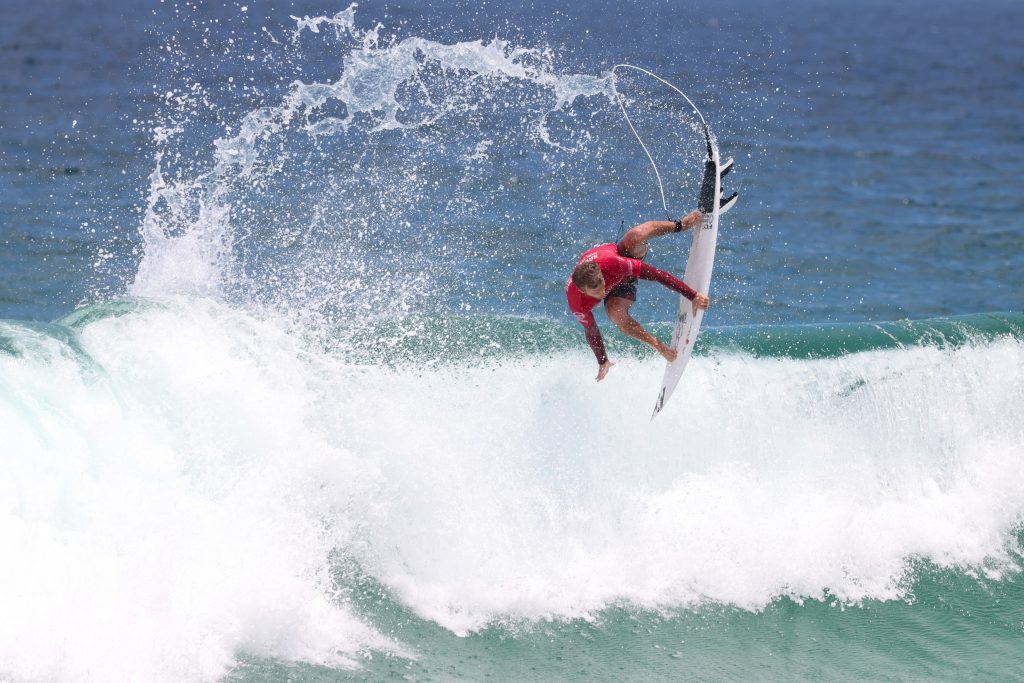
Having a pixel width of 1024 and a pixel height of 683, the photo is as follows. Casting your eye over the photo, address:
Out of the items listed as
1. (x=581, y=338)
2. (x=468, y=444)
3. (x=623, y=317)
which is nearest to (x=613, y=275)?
(x=623, y=317)

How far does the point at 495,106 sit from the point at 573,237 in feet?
31.0

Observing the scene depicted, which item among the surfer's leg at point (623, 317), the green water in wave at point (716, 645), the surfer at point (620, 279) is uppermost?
the surfer at point (620, 279)

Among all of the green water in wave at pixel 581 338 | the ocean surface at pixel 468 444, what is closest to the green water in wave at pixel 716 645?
the ocean surface at pixel 468 444

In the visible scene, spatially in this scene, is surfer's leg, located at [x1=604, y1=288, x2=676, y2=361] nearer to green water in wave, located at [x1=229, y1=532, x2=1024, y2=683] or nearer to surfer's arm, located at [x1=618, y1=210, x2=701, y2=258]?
surfer's arm, located at [x1=618, y1=210, x2=701, y2=258]

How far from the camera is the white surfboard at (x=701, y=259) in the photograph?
28.0 ft

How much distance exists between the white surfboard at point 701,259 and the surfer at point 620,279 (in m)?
0.35

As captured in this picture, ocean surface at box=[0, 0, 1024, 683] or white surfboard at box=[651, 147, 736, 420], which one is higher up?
white surfboard at box=[651, 147, 736, 420]

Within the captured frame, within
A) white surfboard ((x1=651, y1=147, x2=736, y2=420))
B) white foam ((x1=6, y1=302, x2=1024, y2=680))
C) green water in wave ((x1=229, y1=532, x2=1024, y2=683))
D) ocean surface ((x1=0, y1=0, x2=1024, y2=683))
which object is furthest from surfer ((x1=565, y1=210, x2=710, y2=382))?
green water in wave ((x1=229, y1=532, x2=1024, y2=683))

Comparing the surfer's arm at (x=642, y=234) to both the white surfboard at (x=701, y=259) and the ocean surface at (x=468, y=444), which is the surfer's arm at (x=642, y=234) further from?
the ocean surface at (x=468, y=444)

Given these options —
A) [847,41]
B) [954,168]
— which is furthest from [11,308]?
[847,41]

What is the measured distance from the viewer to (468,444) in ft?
30.6

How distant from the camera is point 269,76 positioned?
30.8 m

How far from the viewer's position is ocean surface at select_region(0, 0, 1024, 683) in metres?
7.39

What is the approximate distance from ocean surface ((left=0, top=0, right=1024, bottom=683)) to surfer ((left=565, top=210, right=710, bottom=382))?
68.4 inches
